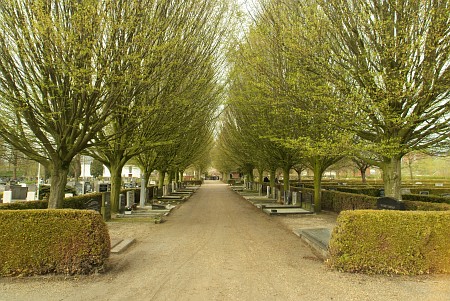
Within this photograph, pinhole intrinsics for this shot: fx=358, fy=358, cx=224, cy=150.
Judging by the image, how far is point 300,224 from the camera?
533 inches

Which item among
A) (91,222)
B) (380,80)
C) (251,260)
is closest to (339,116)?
(380,80)

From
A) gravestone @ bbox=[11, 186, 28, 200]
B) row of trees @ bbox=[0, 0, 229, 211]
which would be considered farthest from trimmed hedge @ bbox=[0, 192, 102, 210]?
gravestone @ bbox=[11, 186, 28, 200]

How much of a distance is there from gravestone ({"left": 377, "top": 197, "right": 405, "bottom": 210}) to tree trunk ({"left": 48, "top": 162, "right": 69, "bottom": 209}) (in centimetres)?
835

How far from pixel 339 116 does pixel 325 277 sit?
5.22 metres

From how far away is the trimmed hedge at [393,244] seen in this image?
655 centimetres

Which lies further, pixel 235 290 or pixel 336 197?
pixel 336 197

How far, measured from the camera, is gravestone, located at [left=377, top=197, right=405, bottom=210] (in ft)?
26.2

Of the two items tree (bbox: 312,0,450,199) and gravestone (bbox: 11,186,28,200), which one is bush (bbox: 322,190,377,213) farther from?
gravestone (bbox: 11,186,28,200)

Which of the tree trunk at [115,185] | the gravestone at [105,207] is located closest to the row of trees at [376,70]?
the gravestone at [105,207]

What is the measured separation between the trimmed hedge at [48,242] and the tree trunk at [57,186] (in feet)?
11.7

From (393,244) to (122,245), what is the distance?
6251 millimetres

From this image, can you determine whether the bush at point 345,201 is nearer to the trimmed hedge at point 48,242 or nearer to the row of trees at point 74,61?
the row of trees at point 74,61

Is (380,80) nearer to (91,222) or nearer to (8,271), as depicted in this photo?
(91,222)

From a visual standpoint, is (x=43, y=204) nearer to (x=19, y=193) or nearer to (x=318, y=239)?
(x=318, y=239)
